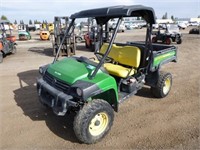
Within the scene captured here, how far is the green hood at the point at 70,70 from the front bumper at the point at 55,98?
0.22m

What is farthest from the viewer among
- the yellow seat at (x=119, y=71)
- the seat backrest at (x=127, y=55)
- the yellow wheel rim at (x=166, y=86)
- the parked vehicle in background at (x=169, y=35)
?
the parked vehicle in background at (x=169, y=35)

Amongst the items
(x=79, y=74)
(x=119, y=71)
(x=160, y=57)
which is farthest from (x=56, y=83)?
(x=160, y=57)

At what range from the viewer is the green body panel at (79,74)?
9.61 ft

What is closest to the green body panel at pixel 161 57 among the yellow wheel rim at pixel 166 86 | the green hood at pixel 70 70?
the yellow wheel rim at pixel 166 86

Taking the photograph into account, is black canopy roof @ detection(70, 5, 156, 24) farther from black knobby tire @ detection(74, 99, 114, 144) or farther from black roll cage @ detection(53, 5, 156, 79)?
black knobby tire @ detection(74, 99, 114, 144)

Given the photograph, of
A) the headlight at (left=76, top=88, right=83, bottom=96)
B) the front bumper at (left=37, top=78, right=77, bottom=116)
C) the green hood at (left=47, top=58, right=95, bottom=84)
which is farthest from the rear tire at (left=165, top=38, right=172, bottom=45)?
the headlight at (left=76, top=88, right=83, bottom=96)

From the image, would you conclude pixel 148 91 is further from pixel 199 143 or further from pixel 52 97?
pixel 52 97

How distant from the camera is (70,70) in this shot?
10.5 feet

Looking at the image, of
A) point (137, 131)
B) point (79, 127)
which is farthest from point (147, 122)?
point (79, 127)

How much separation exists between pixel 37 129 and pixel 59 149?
2.31 feet

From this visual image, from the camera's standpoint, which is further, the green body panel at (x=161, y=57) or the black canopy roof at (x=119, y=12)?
the green body panel at (x=161, y=57)

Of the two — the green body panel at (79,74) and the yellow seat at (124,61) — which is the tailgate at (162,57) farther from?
the green body panel at (79,74)

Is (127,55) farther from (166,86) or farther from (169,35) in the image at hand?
(169,35)

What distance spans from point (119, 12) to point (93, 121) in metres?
1.70
